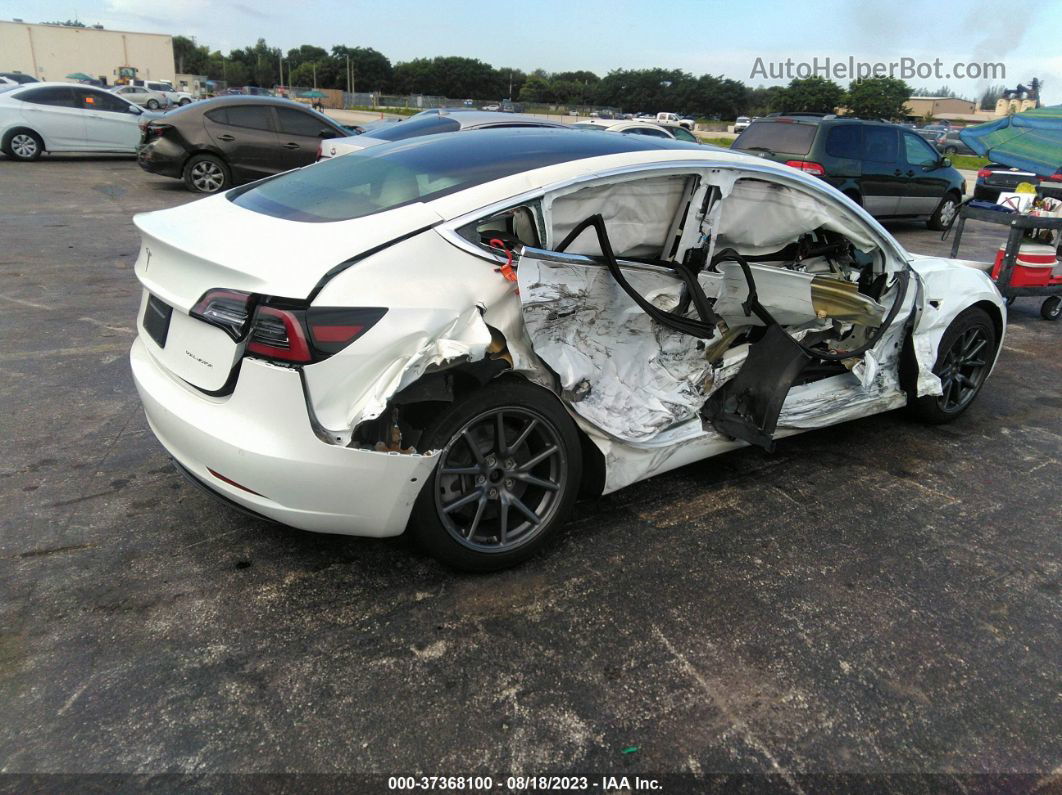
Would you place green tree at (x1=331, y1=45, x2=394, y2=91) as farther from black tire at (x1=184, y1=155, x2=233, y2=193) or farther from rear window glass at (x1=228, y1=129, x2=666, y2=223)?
rear window glass at (x1=228, y1=129, x2=666, y2=223)

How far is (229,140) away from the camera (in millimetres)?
12203

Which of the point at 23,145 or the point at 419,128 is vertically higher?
the point at 419,128

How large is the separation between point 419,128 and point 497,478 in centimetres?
875

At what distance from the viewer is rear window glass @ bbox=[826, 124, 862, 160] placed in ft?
35.1

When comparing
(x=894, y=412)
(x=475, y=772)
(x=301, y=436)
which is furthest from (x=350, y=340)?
(x=894, y=412)

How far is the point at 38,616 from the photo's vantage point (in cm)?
257

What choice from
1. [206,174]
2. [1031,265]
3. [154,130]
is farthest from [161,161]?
[1031,265]

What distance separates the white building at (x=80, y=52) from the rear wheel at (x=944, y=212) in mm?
70130

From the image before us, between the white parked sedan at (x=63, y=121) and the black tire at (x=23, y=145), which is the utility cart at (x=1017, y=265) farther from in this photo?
the black tire at (x=23, y=145)

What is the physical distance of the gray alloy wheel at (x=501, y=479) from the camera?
274 cm

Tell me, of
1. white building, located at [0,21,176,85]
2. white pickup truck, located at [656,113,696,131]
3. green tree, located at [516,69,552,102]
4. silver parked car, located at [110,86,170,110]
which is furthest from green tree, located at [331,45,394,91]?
silver parked car, located at [110,86,170,110]

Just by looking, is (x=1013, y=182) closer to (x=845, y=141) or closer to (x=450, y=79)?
(x=845, y=141)

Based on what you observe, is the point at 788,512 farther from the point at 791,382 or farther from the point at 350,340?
the point at 350,340

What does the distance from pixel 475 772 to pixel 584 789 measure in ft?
1.01
